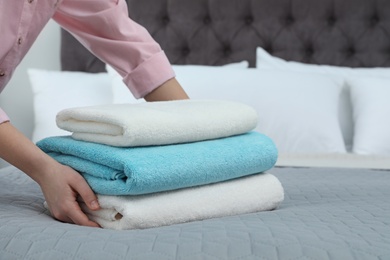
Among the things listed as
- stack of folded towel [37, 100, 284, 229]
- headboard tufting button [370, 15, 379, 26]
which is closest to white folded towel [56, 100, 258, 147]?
stack of folded towel [37, 100, 284, 229]

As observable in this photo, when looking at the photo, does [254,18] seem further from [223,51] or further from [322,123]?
[322,123]

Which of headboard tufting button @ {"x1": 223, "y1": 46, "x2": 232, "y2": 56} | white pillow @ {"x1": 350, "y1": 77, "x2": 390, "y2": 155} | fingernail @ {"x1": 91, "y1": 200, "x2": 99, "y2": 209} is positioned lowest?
white pillow @ {"x1": 350, "y1": 77, "x2": 390, "y2": 155}

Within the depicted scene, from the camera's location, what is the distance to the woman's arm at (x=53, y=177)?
3.15 ft

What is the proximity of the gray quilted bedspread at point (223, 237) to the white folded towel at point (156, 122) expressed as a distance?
0.13 meters

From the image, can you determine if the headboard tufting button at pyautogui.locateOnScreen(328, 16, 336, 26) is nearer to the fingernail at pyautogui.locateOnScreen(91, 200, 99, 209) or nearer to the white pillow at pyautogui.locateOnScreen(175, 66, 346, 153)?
the white pillow at pyautogui.locateOnScreen(175, 66, 346, 153)

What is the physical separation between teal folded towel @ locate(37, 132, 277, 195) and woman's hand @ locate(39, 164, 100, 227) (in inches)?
0.6

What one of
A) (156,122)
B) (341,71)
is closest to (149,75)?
(156,122)

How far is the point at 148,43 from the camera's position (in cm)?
146

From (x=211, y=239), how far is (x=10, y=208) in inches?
15.1

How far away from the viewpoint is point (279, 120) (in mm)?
2041

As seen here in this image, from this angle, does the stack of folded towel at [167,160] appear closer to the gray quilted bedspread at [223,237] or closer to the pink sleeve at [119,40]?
the gray quilted bedspread at [223,237]

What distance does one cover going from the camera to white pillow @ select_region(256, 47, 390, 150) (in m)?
2.18

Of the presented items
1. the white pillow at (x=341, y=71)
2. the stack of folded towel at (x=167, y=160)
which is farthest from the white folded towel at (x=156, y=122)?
the white pillow at (x=341, y=71)

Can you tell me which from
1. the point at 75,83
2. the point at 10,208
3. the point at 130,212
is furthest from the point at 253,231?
the point at 75,83
